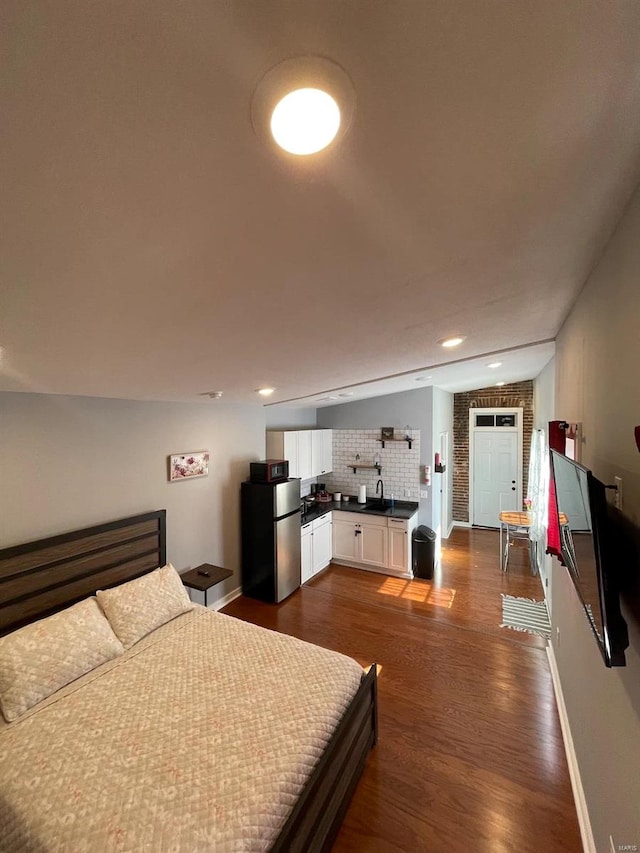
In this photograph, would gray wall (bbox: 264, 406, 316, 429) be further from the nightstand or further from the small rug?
the small rug

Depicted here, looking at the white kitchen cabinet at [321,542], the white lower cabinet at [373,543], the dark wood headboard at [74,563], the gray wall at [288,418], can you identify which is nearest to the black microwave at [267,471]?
the gray wall at [288,418]

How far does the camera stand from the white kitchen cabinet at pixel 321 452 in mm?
5387

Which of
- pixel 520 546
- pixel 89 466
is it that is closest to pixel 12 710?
pixel 89 466

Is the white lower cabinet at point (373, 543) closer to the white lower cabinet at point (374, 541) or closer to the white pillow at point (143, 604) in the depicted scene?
the white lower cabinet at point (374, 541)

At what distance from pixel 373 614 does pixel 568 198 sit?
3.91 m

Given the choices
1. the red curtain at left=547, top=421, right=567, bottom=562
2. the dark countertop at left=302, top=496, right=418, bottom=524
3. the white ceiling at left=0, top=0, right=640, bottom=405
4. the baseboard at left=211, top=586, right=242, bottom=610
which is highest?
the white ceiling at left=0, top=0, right=640, bottom=405

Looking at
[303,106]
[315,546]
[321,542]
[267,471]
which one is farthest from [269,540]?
[303,106]

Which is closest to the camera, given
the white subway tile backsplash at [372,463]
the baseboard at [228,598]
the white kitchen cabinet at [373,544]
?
the baseboard at [228,598]

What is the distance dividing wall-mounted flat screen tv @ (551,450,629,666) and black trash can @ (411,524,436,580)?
11.3 ft

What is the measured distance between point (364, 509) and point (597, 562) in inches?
168

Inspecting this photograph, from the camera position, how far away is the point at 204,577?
3.38 metres

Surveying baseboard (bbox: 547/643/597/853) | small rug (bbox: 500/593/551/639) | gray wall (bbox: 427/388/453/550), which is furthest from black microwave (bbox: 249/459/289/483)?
baseboard (bbox: 547/643/597/853)

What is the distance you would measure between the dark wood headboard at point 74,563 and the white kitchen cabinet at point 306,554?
188cm

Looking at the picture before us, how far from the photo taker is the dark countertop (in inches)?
192
